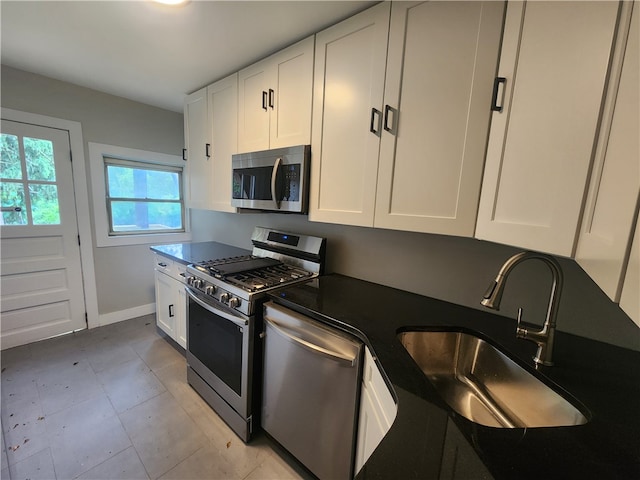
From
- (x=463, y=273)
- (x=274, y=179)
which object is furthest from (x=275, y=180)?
(x=463, y=273)

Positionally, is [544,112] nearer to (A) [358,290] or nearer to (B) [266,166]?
(A) [358,290]

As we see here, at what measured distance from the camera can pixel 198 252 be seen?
7.98 ft

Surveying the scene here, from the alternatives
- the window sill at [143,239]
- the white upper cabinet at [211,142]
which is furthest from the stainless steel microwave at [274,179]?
the window sill at [143,239]

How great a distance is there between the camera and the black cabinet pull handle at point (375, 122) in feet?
4.22

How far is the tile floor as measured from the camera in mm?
1411

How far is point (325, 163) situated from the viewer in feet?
5.04

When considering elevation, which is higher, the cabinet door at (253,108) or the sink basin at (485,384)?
the cabinet door at (253,108)

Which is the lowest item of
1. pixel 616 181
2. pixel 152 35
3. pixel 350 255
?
pixel 350 255

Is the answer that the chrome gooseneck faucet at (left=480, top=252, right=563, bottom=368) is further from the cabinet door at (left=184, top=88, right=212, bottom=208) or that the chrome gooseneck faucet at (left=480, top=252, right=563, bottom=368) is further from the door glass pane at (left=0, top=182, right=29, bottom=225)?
the door glass pane at (left=0, top=182, right=29, bottom=225)

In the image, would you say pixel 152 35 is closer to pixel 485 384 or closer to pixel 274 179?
pixel 274 179

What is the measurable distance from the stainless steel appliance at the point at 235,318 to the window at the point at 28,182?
68.5 inches

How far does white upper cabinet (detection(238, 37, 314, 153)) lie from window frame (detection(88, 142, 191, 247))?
124 cm

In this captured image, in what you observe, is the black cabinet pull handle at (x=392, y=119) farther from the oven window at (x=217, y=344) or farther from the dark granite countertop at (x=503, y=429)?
the oven window at (x=217, y=344)

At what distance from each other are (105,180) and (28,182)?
1.84 feet
